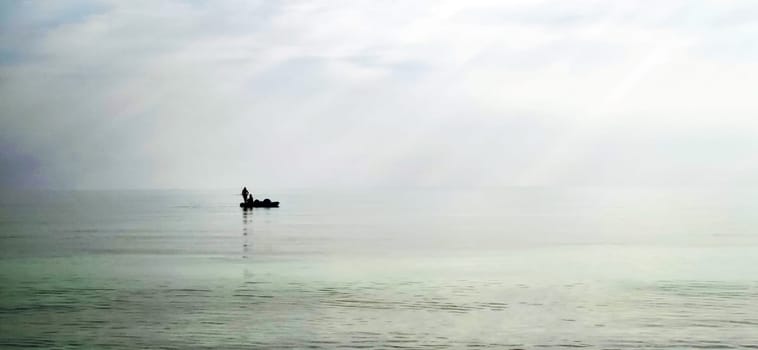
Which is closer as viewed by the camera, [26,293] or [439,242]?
[26,293]

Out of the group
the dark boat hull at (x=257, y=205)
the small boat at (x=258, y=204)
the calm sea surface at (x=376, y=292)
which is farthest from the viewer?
the dark boat hull at (x=257, y=205)

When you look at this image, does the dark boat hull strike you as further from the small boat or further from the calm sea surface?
the calm sea surface

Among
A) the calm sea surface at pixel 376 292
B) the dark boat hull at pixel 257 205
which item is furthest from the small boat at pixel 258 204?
the calm sea surface at pixel 376 292

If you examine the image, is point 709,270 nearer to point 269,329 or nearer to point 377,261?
point 377,261

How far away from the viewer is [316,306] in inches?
1581

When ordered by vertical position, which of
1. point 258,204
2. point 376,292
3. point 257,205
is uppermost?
point 258,204

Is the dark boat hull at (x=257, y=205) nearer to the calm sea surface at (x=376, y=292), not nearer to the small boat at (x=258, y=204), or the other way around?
the small boat at (x=258, y=204)

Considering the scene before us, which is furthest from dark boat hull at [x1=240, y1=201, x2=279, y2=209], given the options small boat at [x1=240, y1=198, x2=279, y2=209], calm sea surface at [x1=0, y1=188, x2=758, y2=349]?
calm sea surface at [x1=0, y1=188, x2=758, y2=349]

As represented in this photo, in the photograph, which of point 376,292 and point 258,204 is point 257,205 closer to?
point 258,204

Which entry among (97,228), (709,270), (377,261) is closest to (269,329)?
(377,261)

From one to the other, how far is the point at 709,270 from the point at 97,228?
67.1m

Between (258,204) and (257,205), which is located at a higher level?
(258,204)

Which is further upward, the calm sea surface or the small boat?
the small boat

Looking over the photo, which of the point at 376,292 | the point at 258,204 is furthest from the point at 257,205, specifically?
the point at 376,292
